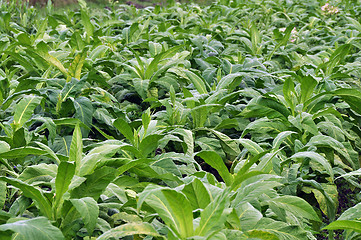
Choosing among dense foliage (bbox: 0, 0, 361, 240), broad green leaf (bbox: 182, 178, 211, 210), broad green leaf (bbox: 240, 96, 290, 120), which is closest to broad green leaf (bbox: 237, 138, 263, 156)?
dense foliage (bbox: 0, 0, 361, 240)

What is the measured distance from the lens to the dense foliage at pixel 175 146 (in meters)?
1.57

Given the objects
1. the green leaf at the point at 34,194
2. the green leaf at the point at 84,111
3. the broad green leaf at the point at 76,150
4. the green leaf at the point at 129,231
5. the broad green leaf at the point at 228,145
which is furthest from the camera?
the broad green leaf at the point at 228,145

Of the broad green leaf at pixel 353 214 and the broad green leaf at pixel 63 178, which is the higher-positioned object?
the broad green leaf at pixel 63 178

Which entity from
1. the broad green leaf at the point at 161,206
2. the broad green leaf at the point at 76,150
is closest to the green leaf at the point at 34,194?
the broad green leaf at the point at 76,150

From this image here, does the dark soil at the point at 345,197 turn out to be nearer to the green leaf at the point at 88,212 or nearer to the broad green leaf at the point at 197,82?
the broad green leaf at the point at 197,82

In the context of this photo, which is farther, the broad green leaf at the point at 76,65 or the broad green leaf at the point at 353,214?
the broad green leaf at the point at 76,65

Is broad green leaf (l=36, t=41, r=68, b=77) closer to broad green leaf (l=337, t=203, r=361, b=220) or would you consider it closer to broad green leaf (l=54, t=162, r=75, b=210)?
broad green leaf (l=54, t=162, r=75, b=210)

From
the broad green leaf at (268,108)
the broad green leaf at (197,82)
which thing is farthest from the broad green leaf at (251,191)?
the broad green leaf at (197,82)

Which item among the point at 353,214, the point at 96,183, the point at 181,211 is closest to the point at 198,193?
the point at 181,211

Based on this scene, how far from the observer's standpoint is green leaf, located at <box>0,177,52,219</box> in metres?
1.52

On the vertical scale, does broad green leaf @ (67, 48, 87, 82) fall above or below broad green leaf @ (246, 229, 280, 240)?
above

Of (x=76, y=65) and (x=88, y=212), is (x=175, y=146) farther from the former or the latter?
(x=88, y=212)

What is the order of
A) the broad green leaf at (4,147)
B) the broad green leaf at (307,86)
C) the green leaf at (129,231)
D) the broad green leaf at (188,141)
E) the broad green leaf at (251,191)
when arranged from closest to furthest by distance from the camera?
the green leaf at (129,231) < the broad green leaf at (251,191) < the broad green leaf at (4,147) < the broad green leaf at (188,141) < the broad green leaf at (307,86)

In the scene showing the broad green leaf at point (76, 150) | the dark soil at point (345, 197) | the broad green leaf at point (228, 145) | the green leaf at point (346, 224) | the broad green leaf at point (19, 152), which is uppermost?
the broad green leaf at point (76, 150)
